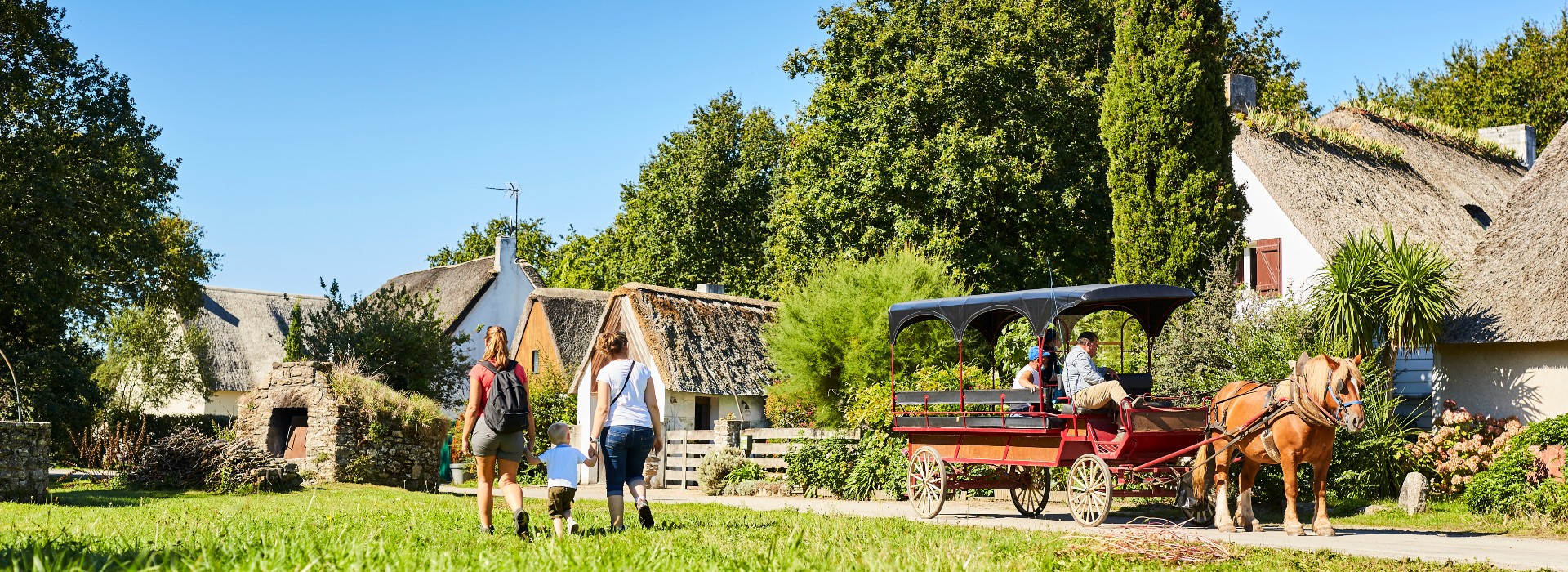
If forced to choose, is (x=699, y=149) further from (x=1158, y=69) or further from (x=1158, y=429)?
(x=1158, y=429)

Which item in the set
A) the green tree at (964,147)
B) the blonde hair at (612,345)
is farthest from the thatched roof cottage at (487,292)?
the blonde hair at (612,345)

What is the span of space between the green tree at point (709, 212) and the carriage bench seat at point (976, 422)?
26369 mm

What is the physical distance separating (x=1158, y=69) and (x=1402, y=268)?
275 inches


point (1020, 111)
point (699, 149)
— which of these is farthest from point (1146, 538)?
point (699, 149)

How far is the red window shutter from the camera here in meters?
24.7

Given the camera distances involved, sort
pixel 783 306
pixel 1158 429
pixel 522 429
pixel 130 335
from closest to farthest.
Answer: pixel 522 429 < pixel 1158 429 < pixel 783 306 < pixel 130 335

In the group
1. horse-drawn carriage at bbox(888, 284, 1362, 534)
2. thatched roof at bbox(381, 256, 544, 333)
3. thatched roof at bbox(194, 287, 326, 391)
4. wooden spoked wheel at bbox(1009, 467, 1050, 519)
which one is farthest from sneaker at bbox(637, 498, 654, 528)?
thatched roof at bbox(194, 287, 326, 391)

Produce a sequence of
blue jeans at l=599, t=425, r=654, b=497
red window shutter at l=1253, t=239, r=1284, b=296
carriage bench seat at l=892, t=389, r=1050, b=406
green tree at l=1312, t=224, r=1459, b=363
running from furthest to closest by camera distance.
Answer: red window shutter at l=1253, t=239, r=1284, b=296
green tree at l=1312, t=224, r=1459, b=363
carriage bench seat at l=892, t=389, r=1050, b=406
blue jeans at l=599, t=425, r=654, b=497

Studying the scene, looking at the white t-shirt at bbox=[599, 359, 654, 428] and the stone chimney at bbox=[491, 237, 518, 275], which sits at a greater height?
the stone chimney at bbox=[491, 237, 518, 275]

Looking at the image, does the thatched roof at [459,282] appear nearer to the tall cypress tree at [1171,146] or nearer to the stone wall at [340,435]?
the stone wall at [340,435]

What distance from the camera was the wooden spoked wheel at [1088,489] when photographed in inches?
484

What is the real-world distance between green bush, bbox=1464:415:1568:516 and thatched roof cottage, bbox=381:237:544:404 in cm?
3747

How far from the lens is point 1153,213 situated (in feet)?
70.2

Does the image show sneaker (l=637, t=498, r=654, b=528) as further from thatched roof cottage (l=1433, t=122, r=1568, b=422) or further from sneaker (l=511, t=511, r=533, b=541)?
thatched roof cottage (l=1433, t=122, r=1568, b=422)
